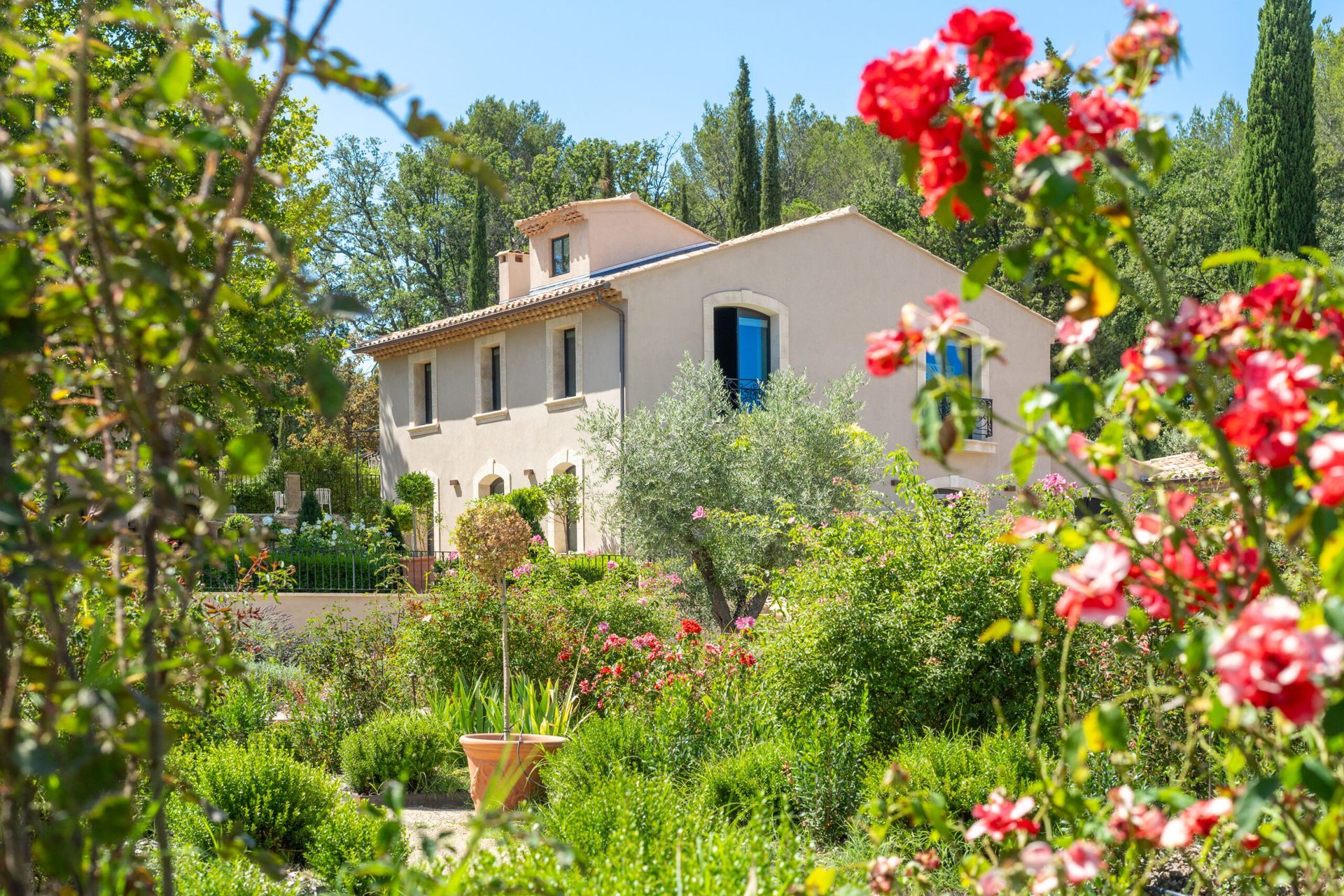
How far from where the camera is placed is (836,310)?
64.6 ft

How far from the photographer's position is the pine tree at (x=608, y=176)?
32.2 m

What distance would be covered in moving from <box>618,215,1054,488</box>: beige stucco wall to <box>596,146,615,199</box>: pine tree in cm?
1214

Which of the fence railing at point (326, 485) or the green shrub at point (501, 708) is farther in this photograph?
the fence railing at point (326, 485)

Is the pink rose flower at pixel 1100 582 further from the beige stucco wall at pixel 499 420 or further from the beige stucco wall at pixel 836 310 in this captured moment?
the beige stucco wall at pixel 836 310

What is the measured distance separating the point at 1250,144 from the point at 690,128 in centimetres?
1999

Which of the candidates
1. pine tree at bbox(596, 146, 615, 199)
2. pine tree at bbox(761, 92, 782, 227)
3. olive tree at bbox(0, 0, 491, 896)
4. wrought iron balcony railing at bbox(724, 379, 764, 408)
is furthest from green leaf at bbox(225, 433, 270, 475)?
pine tree at bbox(596, 146, 615, 199)

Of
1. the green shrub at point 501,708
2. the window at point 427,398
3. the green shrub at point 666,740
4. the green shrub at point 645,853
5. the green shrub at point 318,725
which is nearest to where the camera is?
the green shrub at point 645,853

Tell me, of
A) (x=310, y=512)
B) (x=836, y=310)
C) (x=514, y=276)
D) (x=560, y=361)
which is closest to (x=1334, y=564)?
(x=560, y=361)

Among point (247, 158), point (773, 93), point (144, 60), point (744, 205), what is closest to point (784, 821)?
point (247, 158)

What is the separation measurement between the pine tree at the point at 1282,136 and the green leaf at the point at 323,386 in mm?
24985

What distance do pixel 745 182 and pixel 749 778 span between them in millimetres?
22671

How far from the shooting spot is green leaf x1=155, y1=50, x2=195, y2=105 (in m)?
1.44

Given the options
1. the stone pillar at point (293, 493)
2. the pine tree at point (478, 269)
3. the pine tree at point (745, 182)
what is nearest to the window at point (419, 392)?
the stone pillar at point (293, 493)

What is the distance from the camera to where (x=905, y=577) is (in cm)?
635
